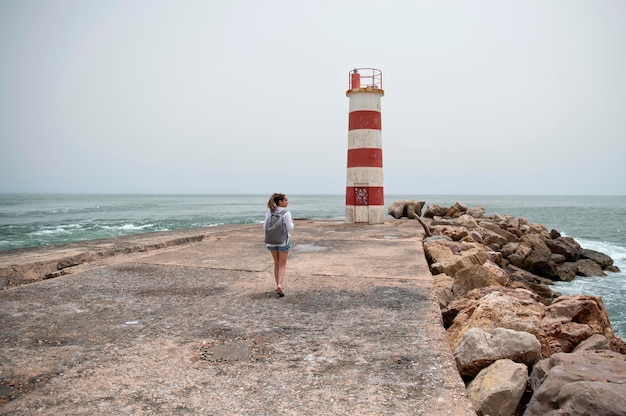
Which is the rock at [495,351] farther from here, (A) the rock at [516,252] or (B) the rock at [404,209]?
(B) the rock at [404,209]

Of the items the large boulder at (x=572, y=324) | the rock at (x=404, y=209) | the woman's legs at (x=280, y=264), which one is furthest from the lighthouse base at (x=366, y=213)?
the large boulder at (x=572, y=324)

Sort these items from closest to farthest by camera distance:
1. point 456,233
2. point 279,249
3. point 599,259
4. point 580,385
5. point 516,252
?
point 580,385 → point 279,249 → point 456,233 → point 516,252 → point 599,259

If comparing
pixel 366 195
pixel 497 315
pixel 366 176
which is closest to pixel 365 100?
pixel 366 176

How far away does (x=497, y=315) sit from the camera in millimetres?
3506

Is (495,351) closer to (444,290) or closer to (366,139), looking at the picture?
(444,290)

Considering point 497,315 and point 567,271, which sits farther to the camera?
point 567,271

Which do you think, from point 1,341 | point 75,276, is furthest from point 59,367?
point 75,276

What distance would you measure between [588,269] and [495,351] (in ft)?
38.4

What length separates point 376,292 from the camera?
4.45 metres

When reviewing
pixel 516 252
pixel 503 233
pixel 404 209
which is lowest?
pixel 516 252

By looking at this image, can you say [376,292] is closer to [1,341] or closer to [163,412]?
[163,412]

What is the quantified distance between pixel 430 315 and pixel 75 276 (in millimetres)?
3909

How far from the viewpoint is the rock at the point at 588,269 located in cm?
1241

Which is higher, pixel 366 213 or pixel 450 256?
pixel 366 213
